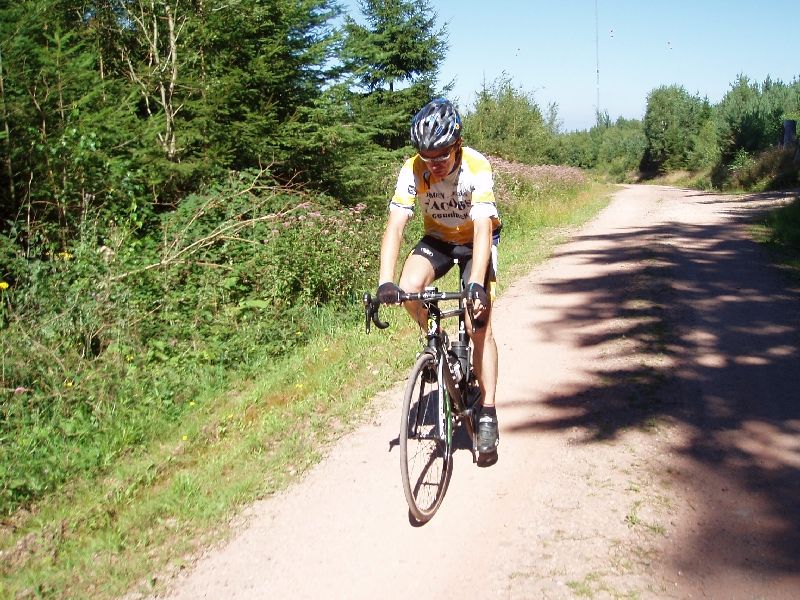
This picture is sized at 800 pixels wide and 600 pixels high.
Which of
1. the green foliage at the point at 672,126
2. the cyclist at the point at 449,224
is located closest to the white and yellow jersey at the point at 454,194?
the cyclist at the point at 449,224

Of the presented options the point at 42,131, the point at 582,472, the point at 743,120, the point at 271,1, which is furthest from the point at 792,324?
the point at 743,120

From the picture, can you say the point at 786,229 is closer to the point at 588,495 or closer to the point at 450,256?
the point at 450,256

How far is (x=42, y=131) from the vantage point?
26.2ft

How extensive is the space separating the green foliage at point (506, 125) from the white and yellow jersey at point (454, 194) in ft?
84.6

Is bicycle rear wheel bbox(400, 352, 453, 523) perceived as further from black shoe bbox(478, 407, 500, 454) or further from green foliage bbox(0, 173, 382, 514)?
green foliage bbox(0, 173, 382, 514)

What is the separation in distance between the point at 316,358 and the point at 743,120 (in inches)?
1431

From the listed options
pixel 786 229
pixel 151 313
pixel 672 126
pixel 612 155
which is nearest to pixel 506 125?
pixel 786 229

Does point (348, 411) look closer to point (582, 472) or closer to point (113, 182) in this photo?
point (582, 472)

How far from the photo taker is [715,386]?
223 inches

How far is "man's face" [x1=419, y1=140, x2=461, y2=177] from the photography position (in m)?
4.06

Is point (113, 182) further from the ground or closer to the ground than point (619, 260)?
further from the ground

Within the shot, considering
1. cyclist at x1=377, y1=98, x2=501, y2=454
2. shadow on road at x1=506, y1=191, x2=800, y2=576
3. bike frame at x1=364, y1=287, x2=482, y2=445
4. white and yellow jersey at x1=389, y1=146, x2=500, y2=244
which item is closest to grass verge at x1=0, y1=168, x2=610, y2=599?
bike frame at x1=364, y1=287, x2=482, y2=445

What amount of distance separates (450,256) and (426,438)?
126 centimetres

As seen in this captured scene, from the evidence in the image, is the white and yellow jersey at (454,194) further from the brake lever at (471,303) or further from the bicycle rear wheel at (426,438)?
the bicycle rear wheel at (426,438)
